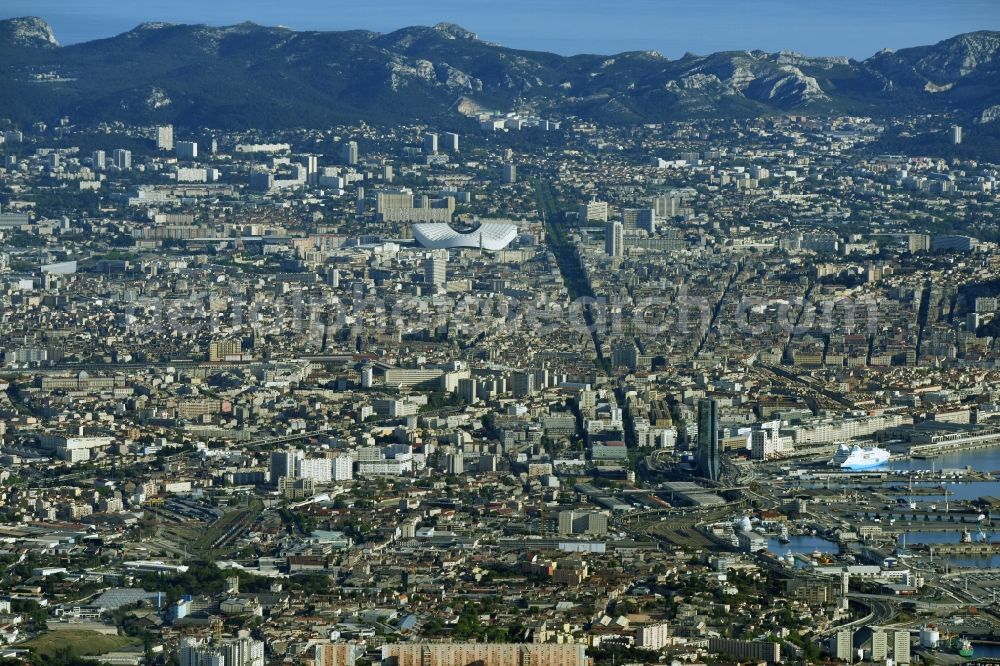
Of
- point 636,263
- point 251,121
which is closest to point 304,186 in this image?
point 251,121

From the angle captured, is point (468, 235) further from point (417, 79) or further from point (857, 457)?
point (417, 79)

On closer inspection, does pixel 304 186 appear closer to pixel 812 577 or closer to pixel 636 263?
pixel 636 263

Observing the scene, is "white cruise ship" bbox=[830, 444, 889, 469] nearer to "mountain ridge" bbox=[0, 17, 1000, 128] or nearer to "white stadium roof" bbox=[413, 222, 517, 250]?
"white stadium roof" bbox=[413, 222, 517, 250]

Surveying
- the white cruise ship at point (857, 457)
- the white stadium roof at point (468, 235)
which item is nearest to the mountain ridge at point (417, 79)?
the white stadium roof at point (468, 235)

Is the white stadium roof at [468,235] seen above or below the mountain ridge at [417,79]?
below

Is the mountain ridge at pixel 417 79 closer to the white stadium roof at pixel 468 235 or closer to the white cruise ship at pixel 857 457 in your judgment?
the white stadium roof at pixel 468 235

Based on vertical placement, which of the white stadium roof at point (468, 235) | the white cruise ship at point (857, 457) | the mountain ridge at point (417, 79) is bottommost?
the white cruise ship at point (857, 457)

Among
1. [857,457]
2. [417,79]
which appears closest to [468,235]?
[857,457]
